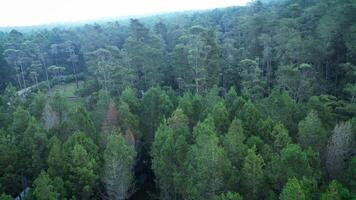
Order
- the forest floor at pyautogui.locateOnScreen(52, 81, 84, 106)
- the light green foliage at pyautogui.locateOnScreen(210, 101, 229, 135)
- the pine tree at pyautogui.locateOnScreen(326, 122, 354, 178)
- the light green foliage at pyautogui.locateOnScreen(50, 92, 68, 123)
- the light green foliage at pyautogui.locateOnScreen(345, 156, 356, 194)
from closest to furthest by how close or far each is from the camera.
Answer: the light green foliage at pyautogui.locateOnScreen(345, 156, 356, 194) < the pine tree at pyautogui.locateOnScreen(326, 122, 354, 178) < the light green foliage at pyautogui.locateOnScreen(210, 101, 229, 135) < the light green foliage at pyautogui.locateOnScreen(50, 92, 68, 123) < the forest floor at pyautogui.locateOnScreen(52, 81, 84, 106)

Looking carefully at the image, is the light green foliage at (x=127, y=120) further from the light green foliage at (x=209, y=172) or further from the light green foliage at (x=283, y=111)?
the light green foliage at (x=209, y=172)

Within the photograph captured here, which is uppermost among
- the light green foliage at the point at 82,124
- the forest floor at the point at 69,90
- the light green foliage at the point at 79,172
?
the light green foliage at the point at 82,124

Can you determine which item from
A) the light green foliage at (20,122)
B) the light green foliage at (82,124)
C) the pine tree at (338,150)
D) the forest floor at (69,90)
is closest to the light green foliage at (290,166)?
the pine tree at (338,150)

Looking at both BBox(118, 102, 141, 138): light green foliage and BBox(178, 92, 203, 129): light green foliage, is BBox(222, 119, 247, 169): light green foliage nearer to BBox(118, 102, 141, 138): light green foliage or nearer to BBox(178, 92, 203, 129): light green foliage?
BBox(178, 92, 203, 129): light green foliage

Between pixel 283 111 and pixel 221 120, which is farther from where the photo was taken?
pixel 283 111

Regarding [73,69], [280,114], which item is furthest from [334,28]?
[73,69]

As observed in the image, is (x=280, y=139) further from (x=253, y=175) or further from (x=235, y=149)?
(x=253, y=175)

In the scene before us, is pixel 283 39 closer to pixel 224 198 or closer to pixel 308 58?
pixel 308 58

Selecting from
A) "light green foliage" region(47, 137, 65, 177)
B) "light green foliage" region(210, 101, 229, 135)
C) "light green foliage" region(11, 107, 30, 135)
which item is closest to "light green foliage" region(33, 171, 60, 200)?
"light green foliage" region(47, 137, 65, 177)

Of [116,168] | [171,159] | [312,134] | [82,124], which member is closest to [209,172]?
[171,159]

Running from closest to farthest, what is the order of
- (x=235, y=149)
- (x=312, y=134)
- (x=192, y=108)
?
(x=235, y=149)
(x=312, y=134)
(x=192, y=108)

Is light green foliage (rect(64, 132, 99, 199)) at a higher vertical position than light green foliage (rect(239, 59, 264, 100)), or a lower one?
lower
